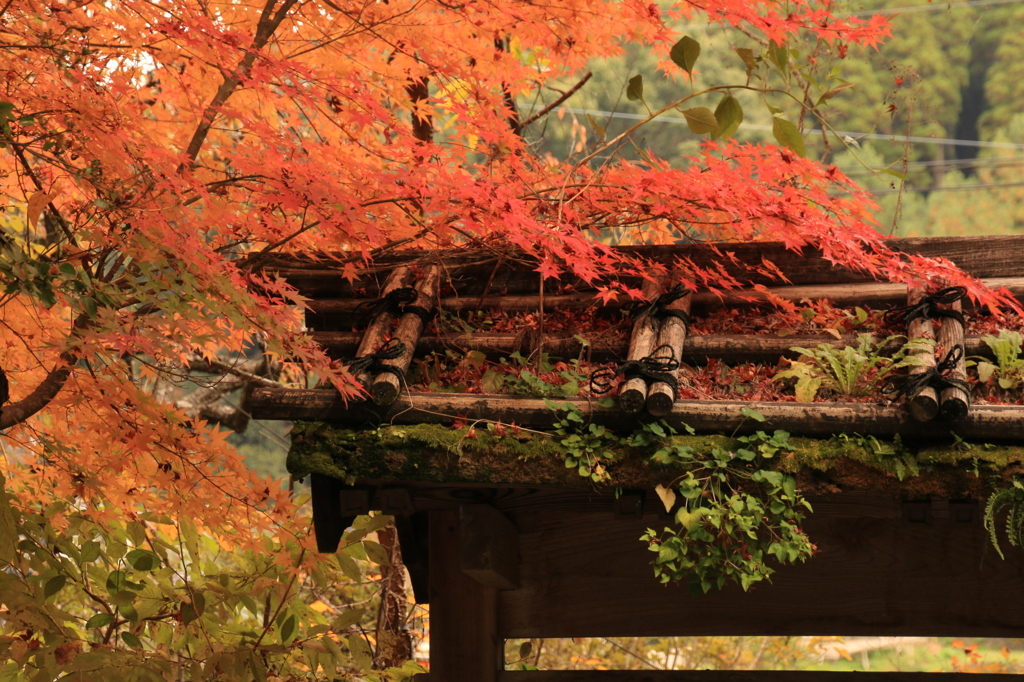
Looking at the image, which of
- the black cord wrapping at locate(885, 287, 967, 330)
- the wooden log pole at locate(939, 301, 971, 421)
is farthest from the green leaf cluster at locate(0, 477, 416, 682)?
the black cord wrapping at locate(885, 287, 967, 330)

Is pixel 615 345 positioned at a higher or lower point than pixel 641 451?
higher

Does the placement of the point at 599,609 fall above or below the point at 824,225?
below

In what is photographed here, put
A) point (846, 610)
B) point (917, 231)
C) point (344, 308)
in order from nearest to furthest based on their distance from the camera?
point (846, 610) < point (344, 308) < point (917, 231)

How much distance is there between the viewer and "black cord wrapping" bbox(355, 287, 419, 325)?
389 centimetres

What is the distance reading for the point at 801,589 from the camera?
3.79 meters

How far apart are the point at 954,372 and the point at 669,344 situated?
1014 millimetres

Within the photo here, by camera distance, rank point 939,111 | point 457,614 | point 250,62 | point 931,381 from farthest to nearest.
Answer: point 939,111 → point 457,614 → point 250,62 → point 931,381

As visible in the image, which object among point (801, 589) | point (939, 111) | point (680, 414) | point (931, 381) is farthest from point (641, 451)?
point (939, 111)

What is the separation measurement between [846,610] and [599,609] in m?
1.08

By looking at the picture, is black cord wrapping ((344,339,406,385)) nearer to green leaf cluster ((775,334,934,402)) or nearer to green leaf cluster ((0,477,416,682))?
green leaf cluster ((0,477,416,682))

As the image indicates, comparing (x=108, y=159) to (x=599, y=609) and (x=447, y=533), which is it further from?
(x=599, y=609)

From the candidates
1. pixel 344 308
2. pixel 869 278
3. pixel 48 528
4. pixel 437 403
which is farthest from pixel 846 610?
pixel 48 528

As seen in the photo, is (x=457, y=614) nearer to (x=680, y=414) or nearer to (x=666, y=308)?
(x=680, y=414)

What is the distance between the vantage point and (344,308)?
406 cm
